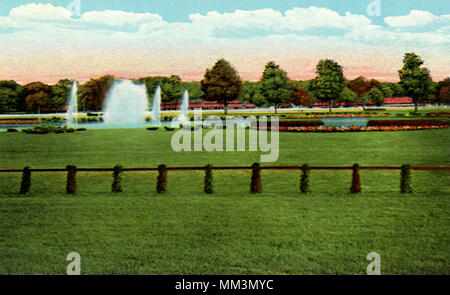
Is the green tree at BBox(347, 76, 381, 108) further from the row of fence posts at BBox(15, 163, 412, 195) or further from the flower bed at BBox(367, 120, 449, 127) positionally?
the row of fence posts at BBox(15, 163, 412, 195)

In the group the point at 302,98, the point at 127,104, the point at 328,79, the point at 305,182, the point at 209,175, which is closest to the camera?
the point at 305,182

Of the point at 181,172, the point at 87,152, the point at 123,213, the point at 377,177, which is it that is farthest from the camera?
the point at 87,152

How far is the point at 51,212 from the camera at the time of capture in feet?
40.2

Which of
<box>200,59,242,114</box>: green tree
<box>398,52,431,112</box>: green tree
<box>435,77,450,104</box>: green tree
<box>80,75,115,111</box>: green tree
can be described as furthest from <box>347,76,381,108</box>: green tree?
<box>398,52,431,112</box>: green tree

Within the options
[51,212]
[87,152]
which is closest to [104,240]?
[51,212]

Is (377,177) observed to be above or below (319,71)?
below

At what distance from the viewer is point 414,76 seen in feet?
210

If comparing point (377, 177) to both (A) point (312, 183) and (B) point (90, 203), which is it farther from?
(B) point (90, 203)

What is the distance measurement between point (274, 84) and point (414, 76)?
23270 mm

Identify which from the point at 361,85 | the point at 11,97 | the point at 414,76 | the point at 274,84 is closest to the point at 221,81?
the point at 274,84

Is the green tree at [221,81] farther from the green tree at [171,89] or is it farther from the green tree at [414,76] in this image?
the green tree at [414,76]

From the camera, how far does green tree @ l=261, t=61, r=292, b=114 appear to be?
78.1 meters

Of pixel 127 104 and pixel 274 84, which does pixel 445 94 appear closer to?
pixel 274 84
